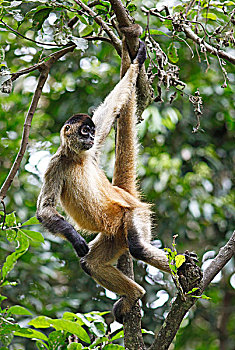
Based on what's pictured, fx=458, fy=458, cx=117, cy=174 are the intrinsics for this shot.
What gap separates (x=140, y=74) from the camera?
13.9ft

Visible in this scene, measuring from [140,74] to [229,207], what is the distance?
3.68 m

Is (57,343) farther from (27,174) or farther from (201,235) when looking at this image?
(201,235)

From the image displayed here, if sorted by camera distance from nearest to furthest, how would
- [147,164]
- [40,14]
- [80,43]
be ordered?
[80,43], [40,14], [147,164]

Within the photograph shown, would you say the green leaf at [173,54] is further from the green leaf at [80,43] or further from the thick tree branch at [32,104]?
the green leaf at [80,43]

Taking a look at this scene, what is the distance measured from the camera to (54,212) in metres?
3.97

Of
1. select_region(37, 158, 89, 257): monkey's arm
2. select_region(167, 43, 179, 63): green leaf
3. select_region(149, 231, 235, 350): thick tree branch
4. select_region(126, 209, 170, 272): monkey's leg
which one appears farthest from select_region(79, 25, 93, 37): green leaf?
select_region(149, 231, 235, 350): thick tree branch

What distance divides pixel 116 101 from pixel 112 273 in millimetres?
1599

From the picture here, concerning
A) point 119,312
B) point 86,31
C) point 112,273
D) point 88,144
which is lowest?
point 119,312

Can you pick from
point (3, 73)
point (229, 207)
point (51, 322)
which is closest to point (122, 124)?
point (3, 73)

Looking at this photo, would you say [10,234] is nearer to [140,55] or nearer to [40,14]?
[40,14]

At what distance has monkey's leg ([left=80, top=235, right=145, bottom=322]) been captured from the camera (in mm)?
4020

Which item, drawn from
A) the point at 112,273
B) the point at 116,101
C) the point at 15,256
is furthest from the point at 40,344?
the point at 116,101

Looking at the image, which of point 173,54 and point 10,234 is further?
point 173,54

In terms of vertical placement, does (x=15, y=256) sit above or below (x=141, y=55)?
below
